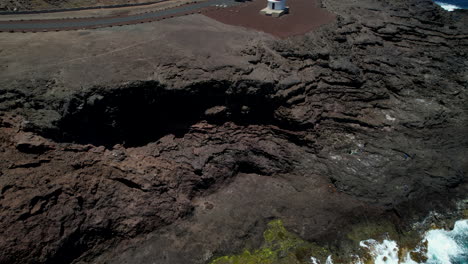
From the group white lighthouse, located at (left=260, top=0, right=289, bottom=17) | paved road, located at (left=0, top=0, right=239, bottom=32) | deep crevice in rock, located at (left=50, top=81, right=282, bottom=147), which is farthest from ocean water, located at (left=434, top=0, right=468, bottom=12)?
deep crevice in rock, located at (left=50, top=81, right=282, bottom=147)

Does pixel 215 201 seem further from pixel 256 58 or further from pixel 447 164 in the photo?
pixel 447 164

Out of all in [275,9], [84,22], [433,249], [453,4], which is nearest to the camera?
[433,249]

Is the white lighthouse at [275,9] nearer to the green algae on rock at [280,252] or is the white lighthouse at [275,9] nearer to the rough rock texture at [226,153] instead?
the rough rock texture at [226,153]

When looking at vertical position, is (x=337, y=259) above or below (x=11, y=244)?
below

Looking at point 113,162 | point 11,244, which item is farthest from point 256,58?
point 11,244

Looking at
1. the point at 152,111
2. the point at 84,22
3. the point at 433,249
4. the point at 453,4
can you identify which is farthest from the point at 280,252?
the point at 453,4

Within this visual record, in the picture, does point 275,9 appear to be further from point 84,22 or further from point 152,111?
point 152,111
